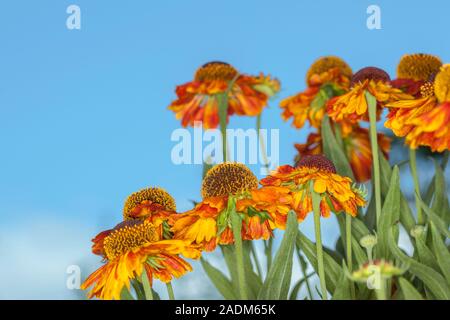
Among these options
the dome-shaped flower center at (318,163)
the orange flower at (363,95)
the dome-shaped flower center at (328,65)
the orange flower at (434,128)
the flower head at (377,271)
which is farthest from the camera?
the dome-shaped flower center at (328,65)

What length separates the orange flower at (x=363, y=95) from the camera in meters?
0.83

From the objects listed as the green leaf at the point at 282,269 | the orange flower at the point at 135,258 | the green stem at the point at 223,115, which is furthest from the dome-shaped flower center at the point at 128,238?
the green stem at the point at 223,115

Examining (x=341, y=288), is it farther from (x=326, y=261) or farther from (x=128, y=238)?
(x=128, y=238)

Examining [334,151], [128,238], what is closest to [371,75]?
[334,151]

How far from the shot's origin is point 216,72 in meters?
0.99

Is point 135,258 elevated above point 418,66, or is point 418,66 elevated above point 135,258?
point 418,66

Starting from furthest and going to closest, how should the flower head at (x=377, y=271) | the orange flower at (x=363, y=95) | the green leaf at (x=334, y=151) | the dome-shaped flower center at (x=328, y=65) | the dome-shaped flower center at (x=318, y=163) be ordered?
the dome-shaped flower center at (x=328, y=65), the green leaf at (x=334, y=151), the orange flower at (x=363, y=95), the dome-shaped flower center at (x=318, y=163), the flower head at (x=377, y=271)

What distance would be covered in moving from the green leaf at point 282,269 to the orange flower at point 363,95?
199 mm

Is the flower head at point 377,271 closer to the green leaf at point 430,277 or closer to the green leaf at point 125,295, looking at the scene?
the green leaf at point 430,277

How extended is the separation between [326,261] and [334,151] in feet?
0.69

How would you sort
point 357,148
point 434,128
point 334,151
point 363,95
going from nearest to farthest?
point 434,128 < point 363,95 < point 334,151 < point 357,148

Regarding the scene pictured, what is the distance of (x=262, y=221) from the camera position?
27.9 inches

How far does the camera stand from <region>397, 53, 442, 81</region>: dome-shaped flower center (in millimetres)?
960
